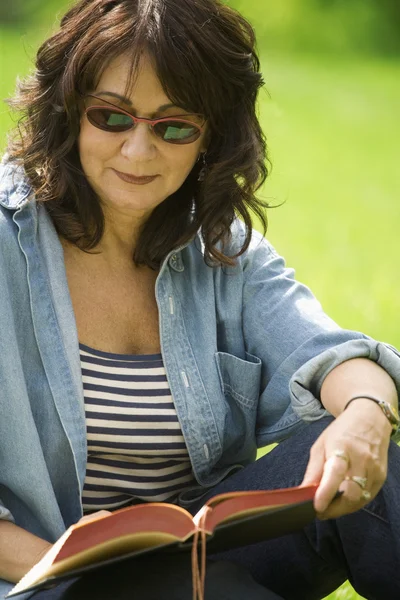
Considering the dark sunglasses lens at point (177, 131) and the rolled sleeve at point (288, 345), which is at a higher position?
the dark sunglasses lens at point (177, 131)

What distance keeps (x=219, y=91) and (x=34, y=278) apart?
23.0 inches

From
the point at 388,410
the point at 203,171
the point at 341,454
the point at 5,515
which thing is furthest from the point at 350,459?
the point at 203,171

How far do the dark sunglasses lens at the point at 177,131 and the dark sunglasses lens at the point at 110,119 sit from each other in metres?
0.07

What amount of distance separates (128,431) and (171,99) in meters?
0.70

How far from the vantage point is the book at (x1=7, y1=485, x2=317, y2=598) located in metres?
1.91

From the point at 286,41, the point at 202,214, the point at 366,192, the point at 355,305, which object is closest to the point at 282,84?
the point at 286,41

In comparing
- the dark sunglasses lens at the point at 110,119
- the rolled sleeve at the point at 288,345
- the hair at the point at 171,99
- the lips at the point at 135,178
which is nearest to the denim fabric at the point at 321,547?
the rolled sleeve at the point at 288,345

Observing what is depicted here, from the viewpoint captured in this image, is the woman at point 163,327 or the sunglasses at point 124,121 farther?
the sunglasses at point 124,121

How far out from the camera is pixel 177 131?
2.55 meters

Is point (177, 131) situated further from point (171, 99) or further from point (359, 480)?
point (359, 480)

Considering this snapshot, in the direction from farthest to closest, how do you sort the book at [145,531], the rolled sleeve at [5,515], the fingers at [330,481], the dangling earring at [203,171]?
the dangling earring at [203,171], the rolled sleeve at [5,515], the fingers at [330,481], the book at [145,531]

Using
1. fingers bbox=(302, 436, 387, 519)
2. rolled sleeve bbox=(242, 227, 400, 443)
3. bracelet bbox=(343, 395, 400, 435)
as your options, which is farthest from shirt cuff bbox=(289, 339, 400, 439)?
fingers bbox=(302, 436, 387, 519)

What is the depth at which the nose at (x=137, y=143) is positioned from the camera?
249 centimetres

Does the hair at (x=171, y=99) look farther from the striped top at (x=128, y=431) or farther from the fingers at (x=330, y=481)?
the fingers at (x=330, y=481)
